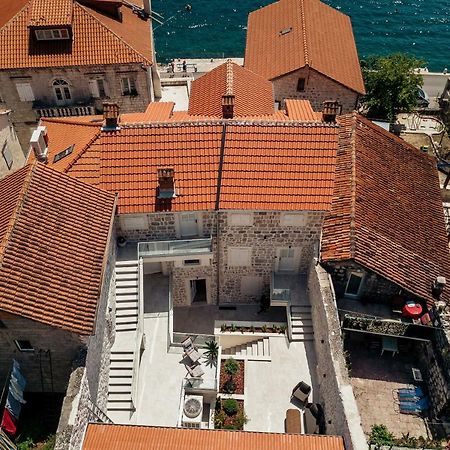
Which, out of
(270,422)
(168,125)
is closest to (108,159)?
(168,125)

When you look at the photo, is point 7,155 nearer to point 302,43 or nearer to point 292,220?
point 292,220

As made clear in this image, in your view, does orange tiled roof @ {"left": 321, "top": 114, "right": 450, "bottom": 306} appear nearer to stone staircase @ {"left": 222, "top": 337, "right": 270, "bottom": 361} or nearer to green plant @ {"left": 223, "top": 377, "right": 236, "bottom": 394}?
stone staircase @ {"left": 222, "top": 337, "right": 270, "bottom": 361}

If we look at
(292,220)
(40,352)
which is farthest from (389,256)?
(40,352)

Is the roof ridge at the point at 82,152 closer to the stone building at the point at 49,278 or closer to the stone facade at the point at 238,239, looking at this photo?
the stone building at the point at 49,278

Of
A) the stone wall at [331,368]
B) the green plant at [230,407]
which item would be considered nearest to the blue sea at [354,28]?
the stone wall at [331,368]

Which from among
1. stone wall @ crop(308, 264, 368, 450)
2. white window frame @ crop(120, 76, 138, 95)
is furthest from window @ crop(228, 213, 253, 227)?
white window frame @ crop(120, 76, 138, 95)

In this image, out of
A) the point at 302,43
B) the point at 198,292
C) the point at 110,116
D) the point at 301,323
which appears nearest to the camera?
the point at 110,116
